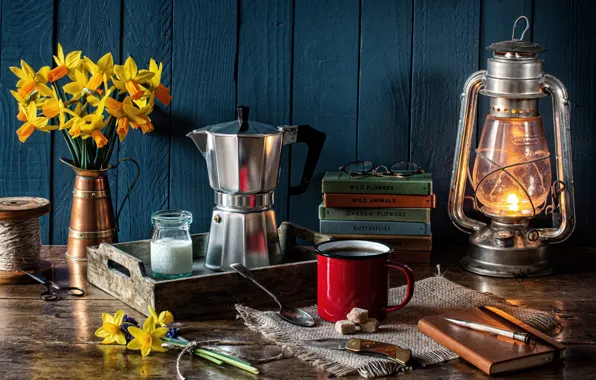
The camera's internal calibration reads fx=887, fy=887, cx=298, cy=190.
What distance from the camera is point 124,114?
5.07 ft

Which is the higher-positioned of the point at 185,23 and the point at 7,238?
the point at 185,23

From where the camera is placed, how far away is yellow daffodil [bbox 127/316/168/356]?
1154 millimetres

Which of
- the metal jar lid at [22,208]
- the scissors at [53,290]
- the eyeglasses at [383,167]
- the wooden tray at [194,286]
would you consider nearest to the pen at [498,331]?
the wooden tray at [194,286]

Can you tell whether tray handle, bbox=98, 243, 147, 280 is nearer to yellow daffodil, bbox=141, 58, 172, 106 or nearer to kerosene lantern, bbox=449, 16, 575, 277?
yellow daffodil, bbox=141, 58, 172, 106

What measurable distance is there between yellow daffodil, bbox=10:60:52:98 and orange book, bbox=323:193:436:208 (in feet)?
1.74

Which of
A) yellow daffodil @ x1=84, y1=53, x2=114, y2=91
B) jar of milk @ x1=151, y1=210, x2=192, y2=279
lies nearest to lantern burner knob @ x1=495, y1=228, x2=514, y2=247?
jar of milk @ x1=151, y1=210, x2=192, y2=279

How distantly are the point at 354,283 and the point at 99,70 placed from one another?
2.04 feet

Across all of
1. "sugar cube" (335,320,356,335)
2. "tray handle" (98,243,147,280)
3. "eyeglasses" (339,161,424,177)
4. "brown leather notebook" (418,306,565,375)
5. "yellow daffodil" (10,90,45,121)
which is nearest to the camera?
"brown leather notebook" (418,306,565,375)

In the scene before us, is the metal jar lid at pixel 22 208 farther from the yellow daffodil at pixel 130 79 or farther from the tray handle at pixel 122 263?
the yellow daffodil at pixel 130 79

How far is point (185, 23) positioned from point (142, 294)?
63cm

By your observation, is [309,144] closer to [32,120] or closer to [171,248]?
[171,248]

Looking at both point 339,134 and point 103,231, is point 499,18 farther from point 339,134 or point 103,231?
point 103,231

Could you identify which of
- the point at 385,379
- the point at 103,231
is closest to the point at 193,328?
the point at 385,379

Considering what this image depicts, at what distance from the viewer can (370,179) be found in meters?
1.61
